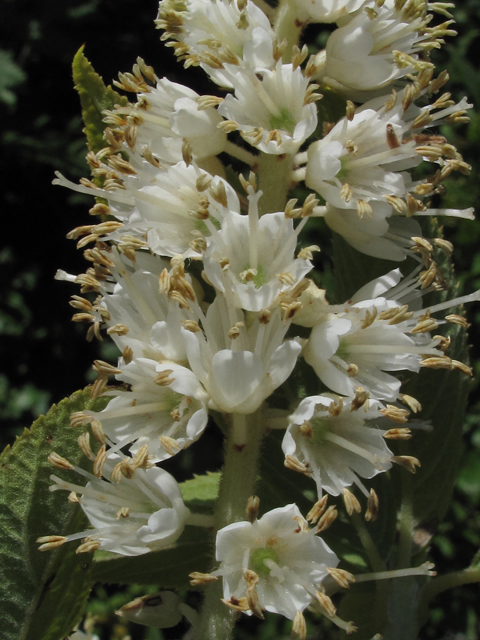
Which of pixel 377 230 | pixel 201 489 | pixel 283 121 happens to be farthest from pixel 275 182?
pixel 201 489

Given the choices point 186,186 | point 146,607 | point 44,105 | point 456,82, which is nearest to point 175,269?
point 186,186

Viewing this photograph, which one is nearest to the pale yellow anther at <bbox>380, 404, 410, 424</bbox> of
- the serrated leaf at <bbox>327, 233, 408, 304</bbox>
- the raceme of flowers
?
the raceme of flowers

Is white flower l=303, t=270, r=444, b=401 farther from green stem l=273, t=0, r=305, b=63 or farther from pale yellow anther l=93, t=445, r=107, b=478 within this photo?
green stem l=273, t=0, r=305, b=63

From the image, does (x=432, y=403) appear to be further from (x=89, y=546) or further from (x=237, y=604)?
(x=89, y=546)

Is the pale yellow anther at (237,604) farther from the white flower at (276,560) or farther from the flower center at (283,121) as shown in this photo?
the flower center at (283,121)

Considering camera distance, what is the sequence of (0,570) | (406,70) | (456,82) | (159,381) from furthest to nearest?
(456,82)
(406,70)
(0,570)
(159,381)

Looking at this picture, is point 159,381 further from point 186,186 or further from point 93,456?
point 186,186
